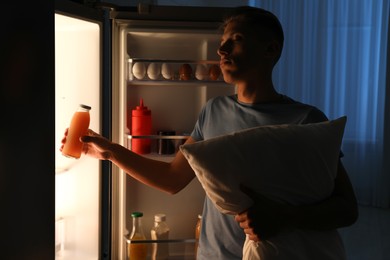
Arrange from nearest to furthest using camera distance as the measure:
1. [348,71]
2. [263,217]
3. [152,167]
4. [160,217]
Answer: [263,217] → [152,167] → [160,217] → [348,71]

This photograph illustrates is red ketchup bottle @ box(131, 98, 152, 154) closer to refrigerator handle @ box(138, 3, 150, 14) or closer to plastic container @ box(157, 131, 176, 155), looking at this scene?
plastic container @ box(157, 131, 176, 155)

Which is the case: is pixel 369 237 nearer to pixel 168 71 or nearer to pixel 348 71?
pixel 348 71

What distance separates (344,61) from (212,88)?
2.86m

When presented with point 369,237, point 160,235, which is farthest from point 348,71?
point 160,235

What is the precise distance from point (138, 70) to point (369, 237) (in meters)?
2.62

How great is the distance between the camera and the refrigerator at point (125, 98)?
5.99 ft

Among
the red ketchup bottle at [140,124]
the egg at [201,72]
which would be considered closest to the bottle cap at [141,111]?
the red ketchup bottle at [140,124]

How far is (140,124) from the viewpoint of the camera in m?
1.99

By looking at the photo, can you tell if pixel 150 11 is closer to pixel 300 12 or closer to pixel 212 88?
pixel 212 88

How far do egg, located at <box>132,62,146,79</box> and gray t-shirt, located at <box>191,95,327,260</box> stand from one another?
1.89ft

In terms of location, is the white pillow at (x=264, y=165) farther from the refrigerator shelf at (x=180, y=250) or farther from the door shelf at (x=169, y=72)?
the refrigerator shelf at (x=180, y=250)

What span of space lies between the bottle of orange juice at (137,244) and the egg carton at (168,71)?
1.86 ft

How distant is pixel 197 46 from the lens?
Result: 6.95ft

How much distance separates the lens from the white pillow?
40.4 inches
